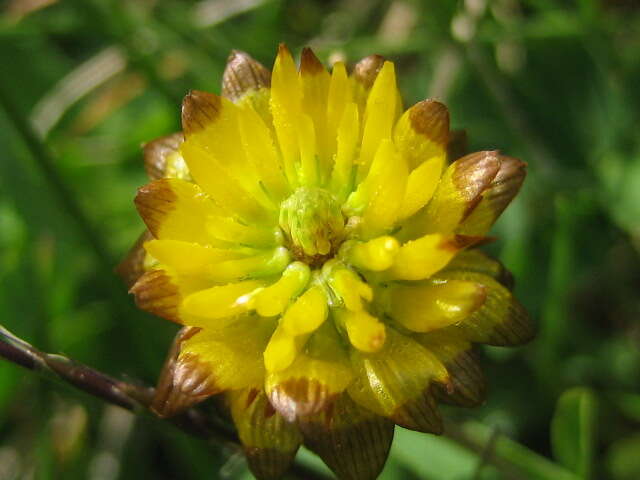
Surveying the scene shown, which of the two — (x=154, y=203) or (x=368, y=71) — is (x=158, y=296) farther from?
(x=368, y=71)

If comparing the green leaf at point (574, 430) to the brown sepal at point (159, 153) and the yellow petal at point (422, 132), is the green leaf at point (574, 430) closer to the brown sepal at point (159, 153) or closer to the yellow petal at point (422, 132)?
the yellow petal at point (422, 132)

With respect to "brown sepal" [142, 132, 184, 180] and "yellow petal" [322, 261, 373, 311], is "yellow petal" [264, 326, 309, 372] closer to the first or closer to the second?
"yellow petal" [322, 261, 373, 311]

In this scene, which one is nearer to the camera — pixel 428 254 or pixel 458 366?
pixel 428 254

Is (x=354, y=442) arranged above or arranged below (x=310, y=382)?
below

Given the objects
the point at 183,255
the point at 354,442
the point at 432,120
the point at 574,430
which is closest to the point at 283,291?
the point at 183,255

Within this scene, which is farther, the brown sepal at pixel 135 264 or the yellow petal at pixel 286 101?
the brown sepal at pixel 135 264

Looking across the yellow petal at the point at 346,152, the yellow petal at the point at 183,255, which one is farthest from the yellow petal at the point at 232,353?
the yellow petal at the point at 346,152

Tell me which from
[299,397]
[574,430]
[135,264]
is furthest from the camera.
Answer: [574,430]
